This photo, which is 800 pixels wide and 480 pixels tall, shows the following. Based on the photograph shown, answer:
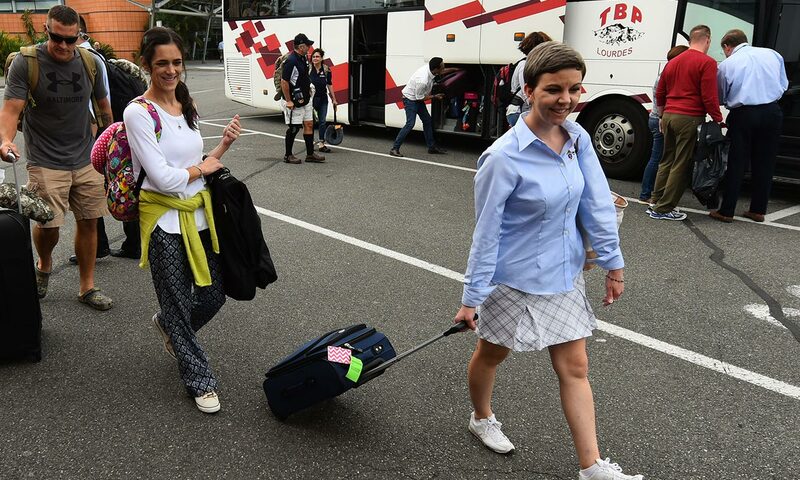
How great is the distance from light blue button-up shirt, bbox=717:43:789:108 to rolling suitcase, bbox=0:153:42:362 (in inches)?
241

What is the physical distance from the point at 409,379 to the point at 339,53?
955 centimetres

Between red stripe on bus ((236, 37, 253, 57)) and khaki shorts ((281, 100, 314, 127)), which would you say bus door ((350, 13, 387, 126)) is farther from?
red stripe on bus ((236, 37, 253, 57))

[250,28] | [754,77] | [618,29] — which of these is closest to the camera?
[754,77]

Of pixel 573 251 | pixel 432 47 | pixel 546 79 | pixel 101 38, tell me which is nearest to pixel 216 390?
pixel 573 251

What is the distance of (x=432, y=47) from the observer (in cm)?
1015

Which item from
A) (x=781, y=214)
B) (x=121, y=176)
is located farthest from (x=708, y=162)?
(x=121, y=176)

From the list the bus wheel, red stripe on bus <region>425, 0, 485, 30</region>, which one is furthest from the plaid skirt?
red stripe on bus <region>425, 0, 485, 30</region>

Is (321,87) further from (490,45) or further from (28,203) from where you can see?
(28,203)

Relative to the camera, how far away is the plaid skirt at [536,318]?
7.97ft

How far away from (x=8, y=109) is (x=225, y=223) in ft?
5.70

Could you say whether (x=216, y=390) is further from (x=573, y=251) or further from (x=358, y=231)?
(x=358, y=231)

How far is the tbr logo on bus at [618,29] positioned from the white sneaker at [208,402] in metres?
6.80

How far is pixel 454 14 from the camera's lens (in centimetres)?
969

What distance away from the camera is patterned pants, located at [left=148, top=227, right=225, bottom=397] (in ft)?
9.79
